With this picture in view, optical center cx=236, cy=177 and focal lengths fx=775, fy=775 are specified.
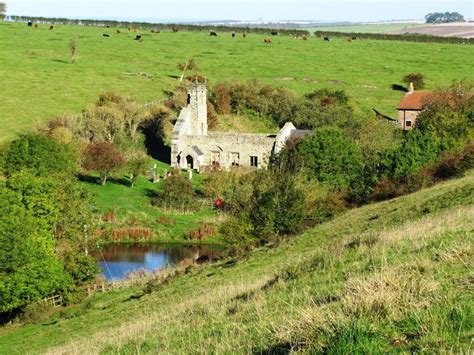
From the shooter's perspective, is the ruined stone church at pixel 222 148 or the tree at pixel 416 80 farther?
the tree at pixel 416 80

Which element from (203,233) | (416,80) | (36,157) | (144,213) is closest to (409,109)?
(416,80)

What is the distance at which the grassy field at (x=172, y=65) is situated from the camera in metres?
91.4

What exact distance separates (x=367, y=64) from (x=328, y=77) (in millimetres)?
18545

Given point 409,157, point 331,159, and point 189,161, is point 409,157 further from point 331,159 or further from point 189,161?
point 189,161

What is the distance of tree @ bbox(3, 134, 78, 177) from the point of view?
5197 centimetres

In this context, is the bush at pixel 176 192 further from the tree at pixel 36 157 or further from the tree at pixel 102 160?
the tree at pixel 36 157

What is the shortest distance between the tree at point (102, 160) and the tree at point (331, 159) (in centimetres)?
1443

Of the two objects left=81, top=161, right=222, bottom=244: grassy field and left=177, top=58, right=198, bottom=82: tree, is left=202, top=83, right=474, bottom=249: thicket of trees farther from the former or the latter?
left=177, top=58, right=198, bottom=82: tree

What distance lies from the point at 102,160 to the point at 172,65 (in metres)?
60.9

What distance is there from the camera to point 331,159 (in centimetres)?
5753

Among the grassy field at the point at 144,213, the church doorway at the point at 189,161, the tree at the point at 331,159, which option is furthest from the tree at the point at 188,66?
the tree at the point at 331,159

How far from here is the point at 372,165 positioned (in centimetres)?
5659

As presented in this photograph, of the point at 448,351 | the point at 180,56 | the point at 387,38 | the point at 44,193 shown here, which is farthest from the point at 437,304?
the point at 387,38

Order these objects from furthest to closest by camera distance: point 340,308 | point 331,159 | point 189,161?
point 189,161 < point 331,159 < point 340,308
